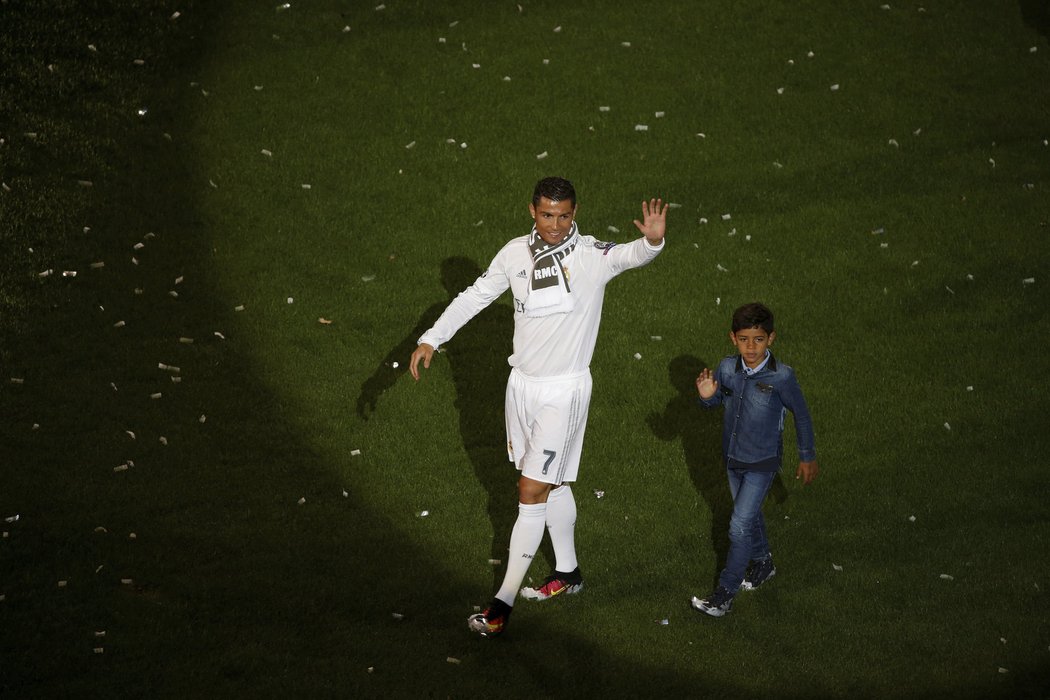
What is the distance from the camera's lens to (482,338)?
32.2 ft

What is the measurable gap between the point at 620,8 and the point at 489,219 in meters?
3.06

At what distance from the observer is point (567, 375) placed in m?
7.04

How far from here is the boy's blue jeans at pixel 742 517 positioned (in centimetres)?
716

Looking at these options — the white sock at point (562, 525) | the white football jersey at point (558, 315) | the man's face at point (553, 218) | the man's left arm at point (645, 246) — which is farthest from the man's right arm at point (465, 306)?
the white sock at point (562, 525)

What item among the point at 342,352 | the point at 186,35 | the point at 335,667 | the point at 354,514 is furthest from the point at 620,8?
the point at 335,667

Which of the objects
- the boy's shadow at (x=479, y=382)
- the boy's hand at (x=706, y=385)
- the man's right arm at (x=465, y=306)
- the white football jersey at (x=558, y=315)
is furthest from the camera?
the boy's shadow at (x=479, y=382)

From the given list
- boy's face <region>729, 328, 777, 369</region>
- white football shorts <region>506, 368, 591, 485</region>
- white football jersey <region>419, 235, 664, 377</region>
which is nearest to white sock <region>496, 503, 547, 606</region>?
white football shorts <region>506, 368, 591, 485</region>

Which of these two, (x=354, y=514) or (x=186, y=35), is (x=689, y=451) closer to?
(x=354, y=514)

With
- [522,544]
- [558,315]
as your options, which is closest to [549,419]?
[558,315]

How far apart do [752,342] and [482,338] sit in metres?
3.28

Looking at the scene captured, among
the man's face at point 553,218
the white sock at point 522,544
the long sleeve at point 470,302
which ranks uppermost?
the man's face at point 553,218

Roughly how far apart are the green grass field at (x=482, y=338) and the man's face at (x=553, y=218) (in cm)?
220

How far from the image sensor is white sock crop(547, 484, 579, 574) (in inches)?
294

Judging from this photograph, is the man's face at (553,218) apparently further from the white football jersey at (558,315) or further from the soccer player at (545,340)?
the white football jersey at (558,315)
